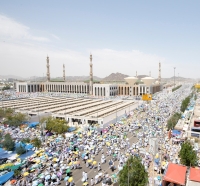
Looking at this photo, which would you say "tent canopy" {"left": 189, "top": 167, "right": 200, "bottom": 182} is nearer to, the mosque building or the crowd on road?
the crowd on road

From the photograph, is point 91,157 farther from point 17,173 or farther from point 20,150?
point 20,150

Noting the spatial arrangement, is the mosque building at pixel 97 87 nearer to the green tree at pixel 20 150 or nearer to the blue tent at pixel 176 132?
the blue tent at pixel 176 132

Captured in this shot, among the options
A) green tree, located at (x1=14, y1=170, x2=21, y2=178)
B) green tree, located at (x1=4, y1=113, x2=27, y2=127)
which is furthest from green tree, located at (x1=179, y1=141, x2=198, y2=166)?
green tree, located at (x1=4, y1=113, x2=27, y2=127)

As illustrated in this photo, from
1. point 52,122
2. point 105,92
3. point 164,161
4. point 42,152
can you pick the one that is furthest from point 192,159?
point 105,92

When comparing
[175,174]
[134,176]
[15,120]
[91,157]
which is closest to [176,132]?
[175,174]

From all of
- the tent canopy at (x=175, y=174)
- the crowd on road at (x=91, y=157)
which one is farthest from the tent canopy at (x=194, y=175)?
the crowd on road at (x=91, y=157)

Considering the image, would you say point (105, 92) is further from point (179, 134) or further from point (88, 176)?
point (88, 176)

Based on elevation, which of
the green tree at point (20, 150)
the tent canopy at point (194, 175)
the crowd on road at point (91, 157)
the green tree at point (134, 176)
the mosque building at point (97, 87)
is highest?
the mosque building at point (97, 87)

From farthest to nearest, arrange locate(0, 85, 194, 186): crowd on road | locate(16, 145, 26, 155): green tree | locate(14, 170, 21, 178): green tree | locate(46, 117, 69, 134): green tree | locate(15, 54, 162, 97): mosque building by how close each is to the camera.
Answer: locate(15, 54, 162, 97): mosque building → locate(46, 117, 69, 134): green tree → locate(16, 145, 26, 155): green tree → locate(14, 170, 21, 178): green tree → locate(0, 85, 194, 186): crowd on road
